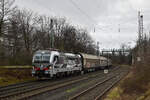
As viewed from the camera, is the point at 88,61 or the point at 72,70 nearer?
the point at 72,70

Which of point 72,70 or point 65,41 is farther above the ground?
point 65,41

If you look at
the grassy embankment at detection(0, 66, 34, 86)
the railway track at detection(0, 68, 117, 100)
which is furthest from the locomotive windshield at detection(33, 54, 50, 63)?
the railway track at detection(0, 68, 117, 100)

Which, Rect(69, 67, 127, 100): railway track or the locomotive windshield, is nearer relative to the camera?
Rect(69, 67, 127, 100): railway track

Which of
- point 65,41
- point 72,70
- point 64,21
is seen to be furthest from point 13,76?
point 64,21

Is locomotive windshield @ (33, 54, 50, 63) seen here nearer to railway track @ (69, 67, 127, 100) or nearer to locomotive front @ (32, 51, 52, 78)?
locomotive front @ (32, 51, 52, 78)

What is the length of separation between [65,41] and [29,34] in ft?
36.4

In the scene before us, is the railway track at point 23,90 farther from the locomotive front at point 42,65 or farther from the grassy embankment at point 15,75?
the grassy embankment at point 15,75

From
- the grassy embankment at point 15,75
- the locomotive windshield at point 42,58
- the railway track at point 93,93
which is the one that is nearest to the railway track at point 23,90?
the railway track at point 93,93

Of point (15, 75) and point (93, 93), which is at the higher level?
point (15, 75)

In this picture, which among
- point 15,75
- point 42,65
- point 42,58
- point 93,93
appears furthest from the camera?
point 15,75

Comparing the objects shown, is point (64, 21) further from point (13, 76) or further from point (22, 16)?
point (13, 76)

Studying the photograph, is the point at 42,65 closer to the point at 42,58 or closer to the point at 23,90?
the point at 42,58

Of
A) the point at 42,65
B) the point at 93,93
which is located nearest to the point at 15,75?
the point at 42,65

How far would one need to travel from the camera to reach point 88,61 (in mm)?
37031
